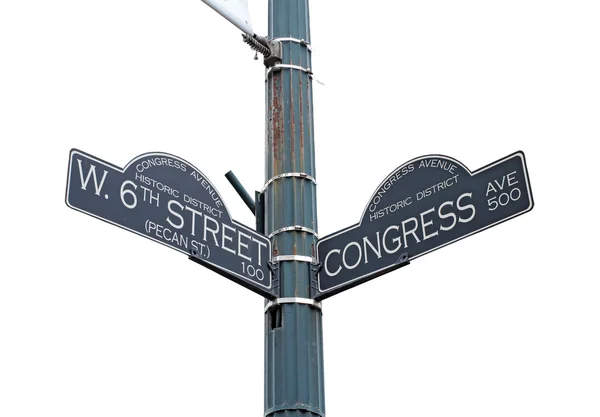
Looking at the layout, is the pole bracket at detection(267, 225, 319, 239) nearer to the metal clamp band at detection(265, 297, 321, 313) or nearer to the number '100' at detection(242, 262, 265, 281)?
the number '100' at detection(242, 262, 265, 281)

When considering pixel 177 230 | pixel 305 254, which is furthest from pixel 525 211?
pixel 177 230

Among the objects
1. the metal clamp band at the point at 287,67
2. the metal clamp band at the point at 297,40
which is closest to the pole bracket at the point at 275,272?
the metal clamp band at the point at 287,67

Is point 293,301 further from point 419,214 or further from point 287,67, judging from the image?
point 287,67

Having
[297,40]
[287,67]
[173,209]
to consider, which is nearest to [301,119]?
[287,67]

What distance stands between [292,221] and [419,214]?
3.15ft

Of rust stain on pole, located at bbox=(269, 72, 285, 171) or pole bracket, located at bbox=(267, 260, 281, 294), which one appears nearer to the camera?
pole bracket, located at bbox=(267, 260, 281, 294)

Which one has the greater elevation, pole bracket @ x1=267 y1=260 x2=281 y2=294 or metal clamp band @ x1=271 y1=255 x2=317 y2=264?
metal clamp band @ x1=271 y1=255 x2=317 y2=264

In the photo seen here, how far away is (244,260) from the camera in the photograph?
22.8 ft

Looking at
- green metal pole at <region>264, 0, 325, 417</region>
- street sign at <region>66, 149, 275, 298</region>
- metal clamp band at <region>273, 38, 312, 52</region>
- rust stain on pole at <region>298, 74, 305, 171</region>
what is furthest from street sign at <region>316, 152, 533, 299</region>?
metal clamp band at <region>273, 38, 312, 52</region>

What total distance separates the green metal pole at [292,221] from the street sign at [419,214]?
0.62 feet

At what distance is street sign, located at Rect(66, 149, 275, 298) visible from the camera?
244 inches

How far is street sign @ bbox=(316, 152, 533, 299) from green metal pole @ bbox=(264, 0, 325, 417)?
189 millimetres

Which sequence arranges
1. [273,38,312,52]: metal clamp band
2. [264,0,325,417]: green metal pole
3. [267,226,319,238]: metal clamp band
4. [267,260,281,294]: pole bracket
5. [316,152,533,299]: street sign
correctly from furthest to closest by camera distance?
[273,38,312,52]: metal clamp band → [267,226,319,238]: metal clamp band → [267,260,281,294]: pole bracket → [264,0,325,417]: green metal pole → [316,152,533,299]: street sign

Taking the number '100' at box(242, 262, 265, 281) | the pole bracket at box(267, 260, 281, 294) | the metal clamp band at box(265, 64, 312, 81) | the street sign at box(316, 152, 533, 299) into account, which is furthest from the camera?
the metal clamp band at box(265, 64, 312, 81)
